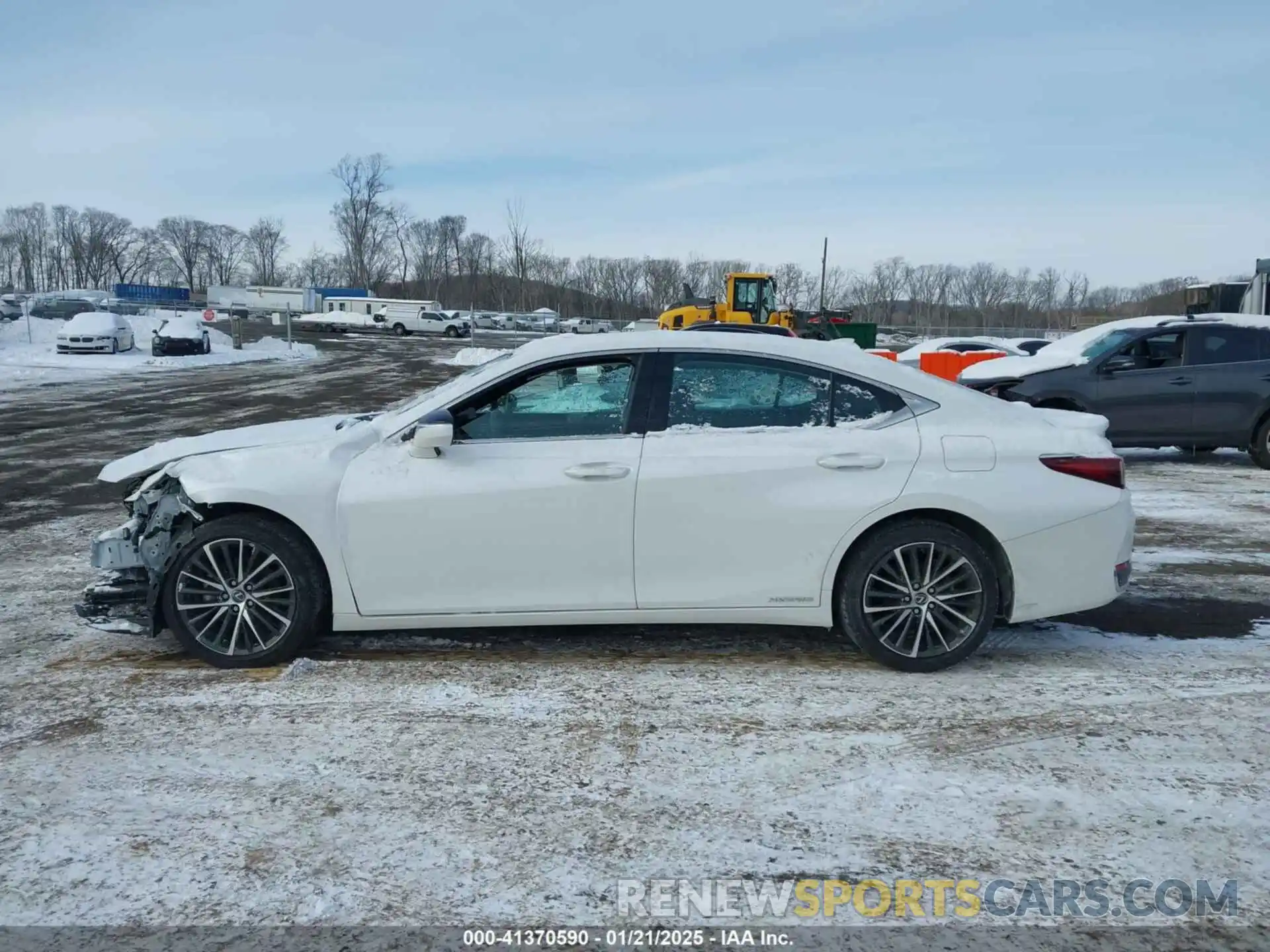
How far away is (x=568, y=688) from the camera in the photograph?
419 cm

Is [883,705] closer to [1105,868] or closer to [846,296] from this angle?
→ [1105,868]

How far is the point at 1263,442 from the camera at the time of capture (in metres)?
10.5

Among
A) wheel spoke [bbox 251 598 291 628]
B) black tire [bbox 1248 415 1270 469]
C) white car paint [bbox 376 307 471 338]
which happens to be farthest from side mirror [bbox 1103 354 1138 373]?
white car paint [bbox 376 307 471 338]

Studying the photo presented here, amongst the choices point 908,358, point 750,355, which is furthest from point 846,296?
point 750,355

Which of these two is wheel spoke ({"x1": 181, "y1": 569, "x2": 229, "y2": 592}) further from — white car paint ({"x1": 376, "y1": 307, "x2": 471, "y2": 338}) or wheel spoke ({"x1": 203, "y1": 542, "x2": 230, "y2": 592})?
white car paint ({"x1": 376, "y1": 307, "x2": 471, "y2": 338})

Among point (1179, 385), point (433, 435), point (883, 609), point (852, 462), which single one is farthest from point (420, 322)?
point (883, 609)

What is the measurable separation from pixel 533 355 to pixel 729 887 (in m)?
2.63

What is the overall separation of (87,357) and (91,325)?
78.4 inches

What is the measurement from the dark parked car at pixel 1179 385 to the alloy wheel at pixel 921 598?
6.94 m

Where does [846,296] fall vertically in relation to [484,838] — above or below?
above

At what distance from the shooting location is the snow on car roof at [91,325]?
1293 inches

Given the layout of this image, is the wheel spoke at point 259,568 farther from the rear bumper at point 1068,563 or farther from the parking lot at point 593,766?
the rear bumper at point 1068,563

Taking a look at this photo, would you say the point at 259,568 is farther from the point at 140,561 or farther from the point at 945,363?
the point at 945,363

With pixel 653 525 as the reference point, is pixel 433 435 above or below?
above
